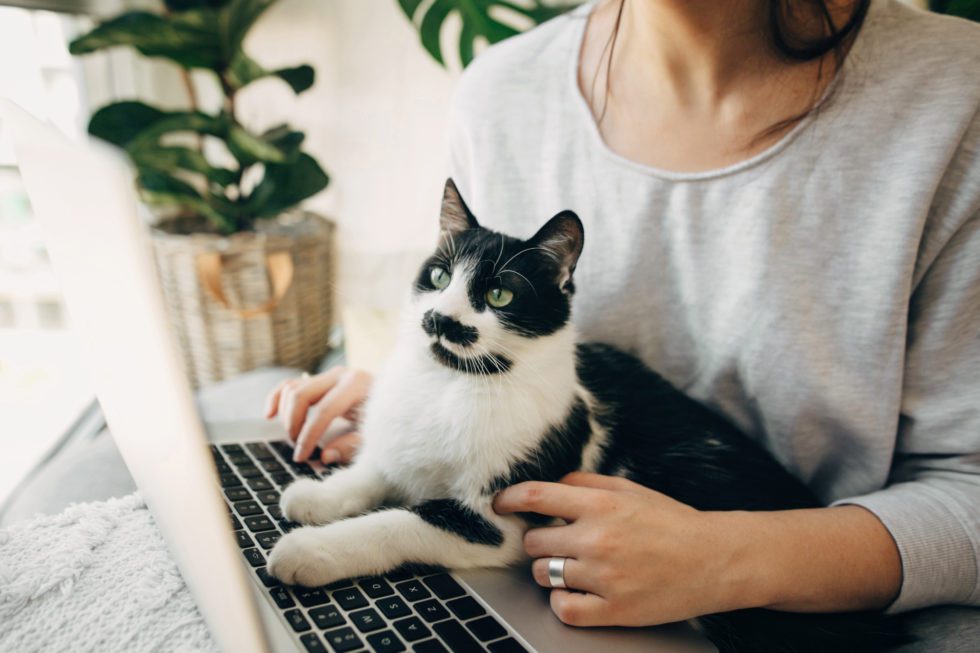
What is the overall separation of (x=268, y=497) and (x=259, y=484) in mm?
33

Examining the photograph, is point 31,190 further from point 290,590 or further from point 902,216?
point 902,216

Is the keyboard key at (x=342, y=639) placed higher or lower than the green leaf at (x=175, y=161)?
lower

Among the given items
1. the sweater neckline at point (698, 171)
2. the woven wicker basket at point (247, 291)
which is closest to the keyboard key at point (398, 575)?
the sweater neckline at point (698, 171)

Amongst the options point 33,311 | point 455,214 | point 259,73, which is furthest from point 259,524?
point 33,311

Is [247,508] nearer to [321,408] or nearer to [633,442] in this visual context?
[321,408]

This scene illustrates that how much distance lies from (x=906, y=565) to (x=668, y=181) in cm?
56

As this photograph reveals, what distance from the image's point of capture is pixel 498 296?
0.77 metres

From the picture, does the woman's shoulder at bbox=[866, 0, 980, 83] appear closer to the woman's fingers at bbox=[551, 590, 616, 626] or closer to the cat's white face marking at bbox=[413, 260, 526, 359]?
the cat's white face marking at bbox=[413, 260, 526, 359]

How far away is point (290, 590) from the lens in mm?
625

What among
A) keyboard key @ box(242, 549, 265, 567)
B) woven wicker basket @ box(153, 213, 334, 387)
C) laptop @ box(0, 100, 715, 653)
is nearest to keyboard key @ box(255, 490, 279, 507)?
laptop @ box(0, 100, 715, 653)

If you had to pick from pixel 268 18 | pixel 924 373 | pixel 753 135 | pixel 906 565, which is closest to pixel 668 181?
pixel 753 135

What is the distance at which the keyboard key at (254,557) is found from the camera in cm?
65

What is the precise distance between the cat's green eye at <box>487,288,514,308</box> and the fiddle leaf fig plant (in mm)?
1113

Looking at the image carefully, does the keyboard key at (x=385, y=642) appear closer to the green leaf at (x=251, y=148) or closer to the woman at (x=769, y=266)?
the woman at (x=769, y=266)
